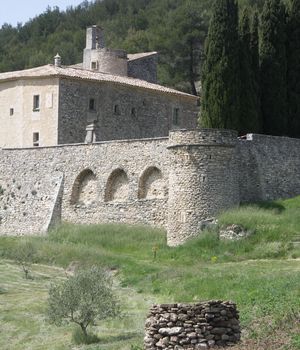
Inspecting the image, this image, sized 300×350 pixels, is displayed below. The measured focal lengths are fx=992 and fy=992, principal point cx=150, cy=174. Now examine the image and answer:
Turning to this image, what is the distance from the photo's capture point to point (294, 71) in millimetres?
49656

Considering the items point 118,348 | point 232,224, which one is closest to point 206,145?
point 232,224

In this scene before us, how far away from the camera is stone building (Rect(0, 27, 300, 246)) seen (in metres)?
40.8

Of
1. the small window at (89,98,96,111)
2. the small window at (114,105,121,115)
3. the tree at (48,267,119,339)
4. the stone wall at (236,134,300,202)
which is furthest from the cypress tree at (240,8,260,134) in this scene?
the tree at (48,267,119,339)

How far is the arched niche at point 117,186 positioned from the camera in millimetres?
46344

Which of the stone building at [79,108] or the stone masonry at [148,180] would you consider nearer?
the stone masonry at [148,180]

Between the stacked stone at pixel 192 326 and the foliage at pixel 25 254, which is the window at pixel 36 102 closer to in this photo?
the foliage at pixel 25 254

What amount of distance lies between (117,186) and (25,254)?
22.5ft

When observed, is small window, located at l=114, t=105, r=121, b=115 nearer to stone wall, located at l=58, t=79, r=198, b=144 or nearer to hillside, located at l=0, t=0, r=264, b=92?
stone wall, located at l=58, t=79, r=198, b=144

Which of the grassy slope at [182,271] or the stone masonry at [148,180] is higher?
the stone masonry at [148,180]

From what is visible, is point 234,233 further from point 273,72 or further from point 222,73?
point 273,72

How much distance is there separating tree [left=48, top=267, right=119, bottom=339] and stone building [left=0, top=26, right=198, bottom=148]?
78.3 feet

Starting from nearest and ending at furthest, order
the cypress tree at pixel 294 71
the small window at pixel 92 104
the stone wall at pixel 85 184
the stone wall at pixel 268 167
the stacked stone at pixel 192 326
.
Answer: the stacked stone at pixel 192 326 → the stone wall at pixel 268 167 → the stone wall at pixel 85 184 → the cypress tree at pixel 294 71 → the small window at pixel 92 104

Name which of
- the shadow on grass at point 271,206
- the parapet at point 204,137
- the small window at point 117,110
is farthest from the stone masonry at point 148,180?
the small window at point 117,110

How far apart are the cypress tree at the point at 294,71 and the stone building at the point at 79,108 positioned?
10.3 m
